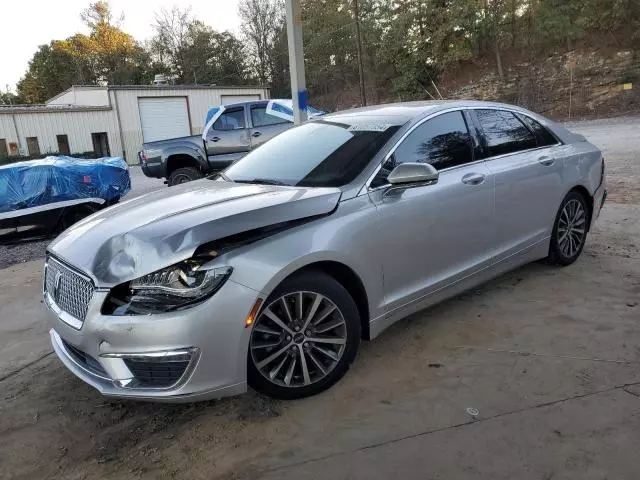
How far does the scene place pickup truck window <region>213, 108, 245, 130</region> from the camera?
39.1 feet

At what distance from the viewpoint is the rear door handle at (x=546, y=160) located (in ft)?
14.8

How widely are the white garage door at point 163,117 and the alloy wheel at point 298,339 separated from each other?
A: 2902cm

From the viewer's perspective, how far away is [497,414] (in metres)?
2.81

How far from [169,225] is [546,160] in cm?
330

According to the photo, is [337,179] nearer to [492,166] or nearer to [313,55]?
[492,166]

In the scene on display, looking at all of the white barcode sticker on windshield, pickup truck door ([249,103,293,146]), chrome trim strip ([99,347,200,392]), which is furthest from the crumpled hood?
pickup truck door ([249,103,293,146])

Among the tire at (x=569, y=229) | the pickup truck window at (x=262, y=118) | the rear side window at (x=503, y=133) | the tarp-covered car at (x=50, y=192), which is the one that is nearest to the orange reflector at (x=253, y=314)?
the rear side window at (x=503, y=133)

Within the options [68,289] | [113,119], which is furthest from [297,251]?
[113,119]

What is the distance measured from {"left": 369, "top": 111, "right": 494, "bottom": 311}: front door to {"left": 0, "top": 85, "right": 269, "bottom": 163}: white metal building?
28.6 metres

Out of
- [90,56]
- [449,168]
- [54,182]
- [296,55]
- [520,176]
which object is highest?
[90,56]

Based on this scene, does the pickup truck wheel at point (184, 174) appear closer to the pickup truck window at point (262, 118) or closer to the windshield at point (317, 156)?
the pickup truck window at point (262, 118)

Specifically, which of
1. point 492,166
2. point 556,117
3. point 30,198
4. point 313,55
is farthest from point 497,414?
point 313,55

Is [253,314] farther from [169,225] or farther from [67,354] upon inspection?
[67,354]

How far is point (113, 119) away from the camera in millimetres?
29578
